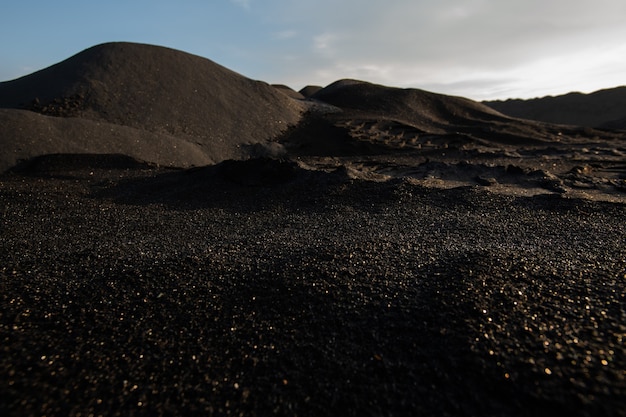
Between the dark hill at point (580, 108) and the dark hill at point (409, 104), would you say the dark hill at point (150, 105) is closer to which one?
the dark hill at point (409, 104)

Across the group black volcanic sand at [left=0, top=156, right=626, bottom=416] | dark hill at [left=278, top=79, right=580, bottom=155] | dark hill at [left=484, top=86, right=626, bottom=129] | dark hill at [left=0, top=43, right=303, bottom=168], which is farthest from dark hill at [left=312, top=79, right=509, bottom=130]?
dark hill at [left=484, top=86, right=626, bottom=129]

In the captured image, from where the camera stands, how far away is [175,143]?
35.5 feet

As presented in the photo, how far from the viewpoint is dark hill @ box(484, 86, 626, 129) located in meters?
29.3

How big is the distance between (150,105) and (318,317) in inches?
481

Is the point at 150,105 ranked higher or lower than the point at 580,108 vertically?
higher

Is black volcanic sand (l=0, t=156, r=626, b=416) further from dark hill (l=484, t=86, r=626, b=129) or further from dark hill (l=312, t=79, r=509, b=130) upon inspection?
dark hill (l=484, t=86, r=626, b=129)

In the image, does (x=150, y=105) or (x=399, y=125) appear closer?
(x=150, y=105)

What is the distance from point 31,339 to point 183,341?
883 millimetres

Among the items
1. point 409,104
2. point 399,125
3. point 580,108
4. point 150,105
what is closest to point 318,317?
point 150,105

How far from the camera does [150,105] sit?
12.7 meters

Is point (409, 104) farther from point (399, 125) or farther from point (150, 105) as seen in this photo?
point (150, 105)

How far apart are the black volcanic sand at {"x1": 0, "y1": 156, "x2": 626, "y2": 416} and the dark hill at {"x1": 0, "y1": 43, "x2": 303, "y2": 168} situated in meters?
5.99

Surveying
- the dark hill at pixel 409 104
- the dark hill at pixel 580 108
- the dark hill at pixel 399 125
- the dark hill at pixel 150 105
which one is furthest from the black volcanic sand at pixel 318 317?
the dark hill at pixel 580 108

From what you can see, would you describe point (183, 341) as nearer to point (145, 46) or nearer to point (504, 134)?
point (504, 134)
